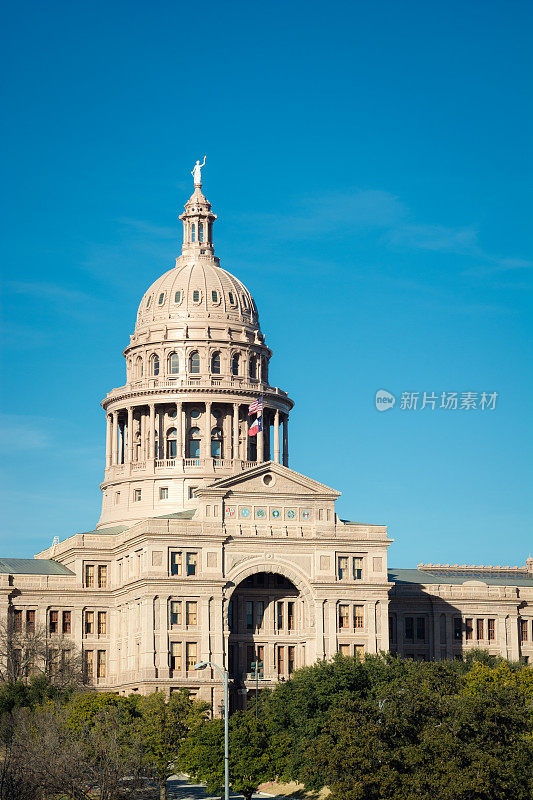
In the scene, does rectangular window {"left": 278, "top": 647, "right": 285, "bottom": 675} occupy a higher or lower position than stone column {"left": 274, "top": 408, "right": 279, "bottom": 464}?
lower

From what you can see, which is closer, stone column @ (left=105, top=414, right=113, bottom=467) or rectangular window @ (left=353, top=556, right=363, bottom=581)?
rectangular window @ (left=353, top=556, right=363, bottom=581)

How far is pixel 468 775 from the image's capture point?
89.5 metres

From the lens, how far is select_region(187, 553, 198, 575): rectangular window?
142m

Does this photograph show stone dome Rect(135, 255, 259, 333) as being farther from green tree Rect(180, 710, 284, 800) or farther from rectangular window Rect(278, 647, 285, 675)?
green tree Rect(180, 710, 284, 800)

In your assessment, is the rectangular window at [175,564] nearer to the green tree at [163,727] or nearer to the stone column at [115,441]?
the green tree at [163,727]

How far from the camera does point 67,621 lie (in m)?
152

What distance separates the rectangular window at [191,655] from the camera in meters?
140

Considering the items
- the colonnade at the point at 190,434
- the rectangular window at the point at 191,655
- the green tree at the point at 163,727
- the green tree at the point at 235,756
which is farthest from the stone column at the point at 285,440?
the green tree at the point at 235,756

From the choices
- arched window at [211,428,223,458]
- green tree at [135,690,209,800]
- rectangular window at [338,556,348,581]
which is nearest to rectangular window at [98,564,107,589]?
arched window at [211,428,223,458]

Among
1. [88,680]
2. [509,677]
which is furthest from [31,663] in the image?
[509,677]

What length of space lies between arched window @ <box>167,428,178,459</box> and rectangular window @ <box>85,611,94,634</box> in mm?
22776

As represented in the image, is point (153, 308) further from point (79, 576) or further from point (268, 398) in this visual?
point (79, 576)

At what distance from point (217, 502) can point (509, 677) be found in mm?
31109

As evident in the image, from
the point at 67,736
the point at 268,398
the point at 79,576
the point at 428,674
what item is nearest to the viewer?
the point at 67,736
